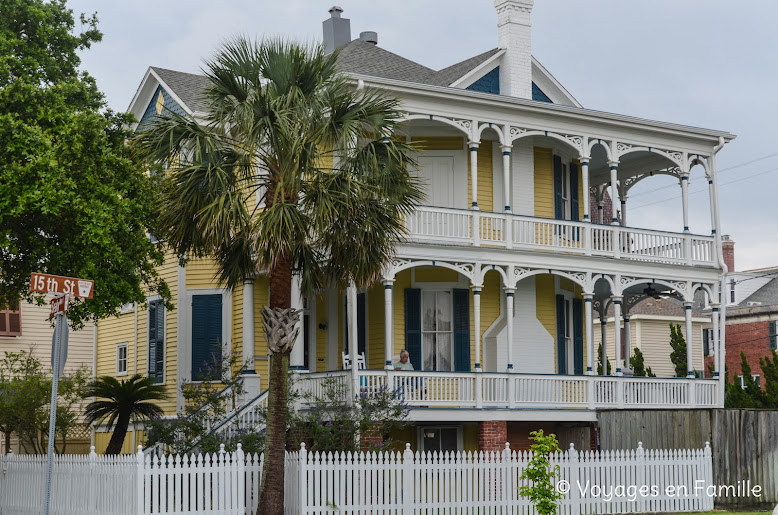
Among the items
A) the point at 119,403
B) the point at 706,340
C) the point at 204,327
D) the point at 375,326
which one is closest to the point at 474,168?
the point at 375,326

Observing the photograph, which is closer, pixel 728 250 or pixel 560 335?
pixel 560 335

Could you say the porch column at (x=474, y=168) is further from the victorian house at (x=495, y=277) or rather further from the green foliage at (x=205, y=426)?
the green foliage at (x=205, y=426)

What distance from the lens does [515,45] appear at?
27859mm

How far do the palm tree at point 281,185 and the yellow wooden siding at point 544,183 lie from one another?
357 inches

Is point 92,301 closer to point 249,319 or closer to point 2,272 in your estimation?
point 2,272

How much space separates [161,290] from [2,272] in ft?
10.5

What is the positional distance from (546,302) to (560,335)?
0.92m

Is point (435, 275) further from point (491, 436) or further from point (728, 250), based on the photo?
point (728, 250)

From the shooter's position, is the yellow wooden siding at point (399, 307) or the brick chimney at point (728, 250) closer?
the yellow wooden siding at point (399, 307)

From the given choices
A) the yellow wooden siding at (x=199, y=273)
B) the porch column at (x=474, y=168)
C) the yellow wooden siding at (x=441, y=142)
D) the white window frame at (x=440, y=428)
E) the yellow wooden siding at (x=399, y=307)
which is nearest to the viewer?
the porch column at (x=474, y=168)

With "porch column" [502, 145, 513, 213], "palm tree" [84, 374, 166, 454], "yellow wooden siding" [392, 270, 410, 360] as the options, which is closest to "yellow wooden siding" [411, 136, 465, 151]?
"porch column" [502, 145, 513, 213]

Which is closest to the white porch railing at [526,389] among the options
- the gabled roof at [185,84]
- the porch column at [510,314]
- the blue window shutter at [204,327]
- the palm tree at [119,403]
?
the porch column at [510,314]

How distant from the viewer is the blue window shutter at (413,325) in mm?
25562

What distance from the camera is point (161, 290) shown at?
23.6 m
